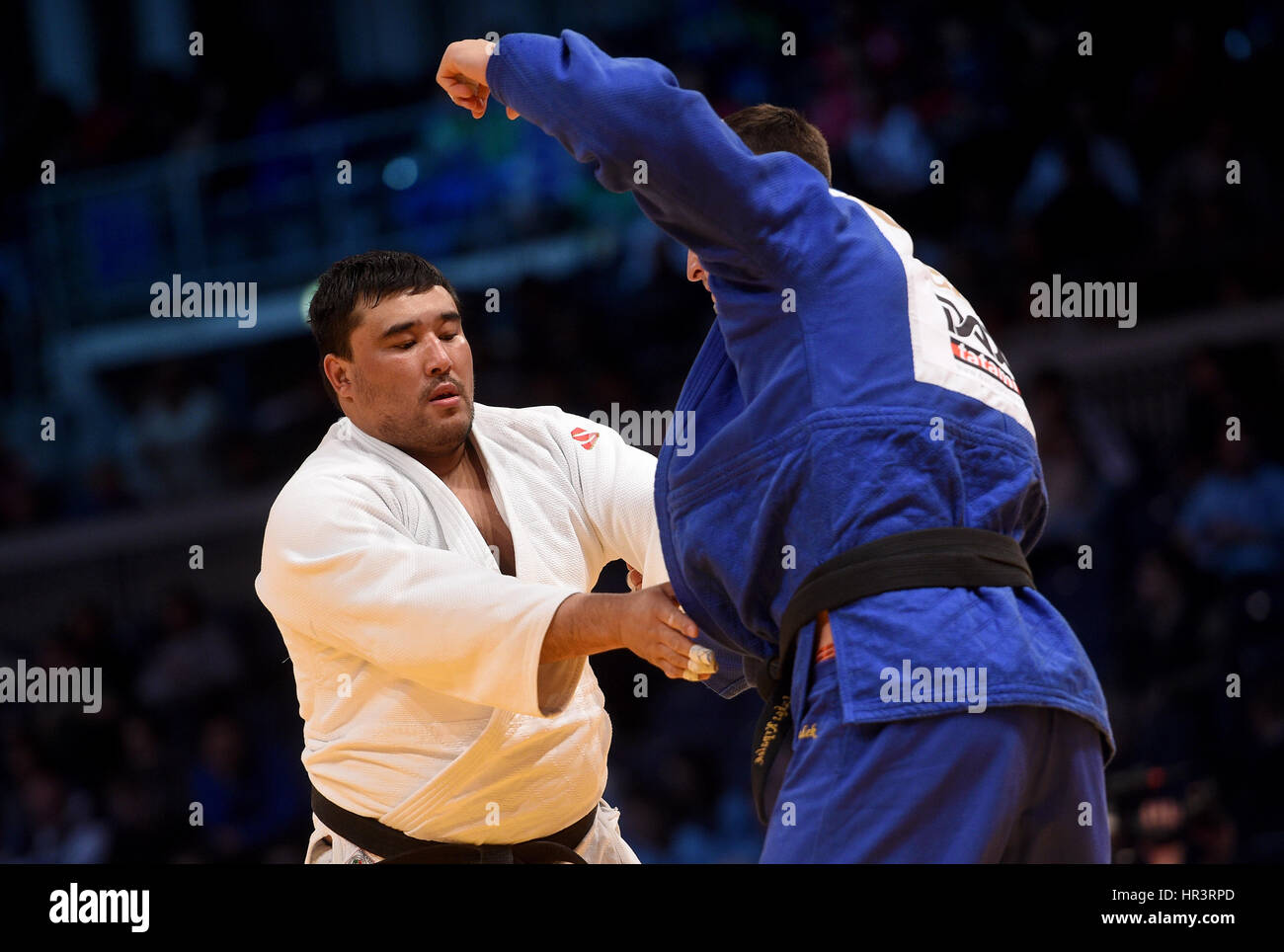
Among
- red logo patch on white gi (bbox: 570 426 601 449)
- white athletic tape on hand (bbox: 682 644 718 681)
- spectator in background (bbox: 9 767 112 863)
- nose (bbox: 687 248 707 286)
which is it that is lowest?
spectator in background (bbox: 9 767 112 863)

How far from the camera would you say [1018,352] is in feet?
19.4

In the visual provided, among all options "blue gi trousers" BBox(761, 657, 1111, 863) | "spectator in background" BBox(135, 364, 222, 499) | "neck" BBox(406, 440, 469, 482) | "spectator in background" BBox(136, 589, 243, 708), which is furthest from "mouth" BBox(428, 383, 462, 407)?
"spectator in background" BBox(135, 364, 222, 499)

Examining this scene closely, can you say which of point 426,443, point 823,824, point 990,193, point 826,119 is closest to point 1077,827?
point 823,824

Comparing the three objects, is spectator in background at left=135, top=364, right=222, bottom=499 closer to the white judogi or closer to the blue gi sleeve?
the white judogi

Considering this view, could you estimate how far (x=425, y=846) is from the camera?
9.05ft

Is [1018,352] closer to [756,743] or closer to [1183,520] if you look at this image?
[1183,520]

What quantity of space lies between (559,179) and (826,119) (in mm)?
1256

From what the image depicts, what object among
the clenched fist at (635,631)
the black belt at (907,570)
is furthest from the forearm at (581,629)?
the black belt at (907,570)

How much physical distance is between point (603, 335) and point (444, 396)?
147 inches

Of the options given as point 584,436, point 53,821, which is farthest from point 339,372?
point 53,821

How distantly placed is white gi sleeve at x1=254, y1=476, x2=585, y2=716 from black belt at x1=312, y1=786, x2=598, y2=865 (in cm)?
29

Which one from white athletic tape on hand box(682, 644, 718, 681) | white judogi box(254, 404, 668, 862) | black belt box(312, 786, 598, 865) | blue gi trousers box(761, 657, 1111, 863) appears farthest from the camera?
black belt box(312, 786, 598, 865)

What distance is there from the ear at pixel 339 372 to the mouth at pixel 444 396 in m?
0.19

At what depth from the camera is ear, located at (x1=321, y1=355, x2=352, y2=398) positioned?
117 inches
